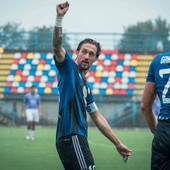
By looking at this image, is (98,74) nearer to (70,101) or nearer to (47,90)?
(47,90)

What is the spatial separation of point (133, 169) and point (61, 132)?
22.3 ft

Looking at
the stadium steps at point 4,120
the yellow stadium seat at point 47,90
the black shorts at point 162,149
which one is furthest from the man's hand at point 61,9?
the yellow stadium seat at point 47,90

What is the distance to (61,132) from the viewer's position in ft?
18.1

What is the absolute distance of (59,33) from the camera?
5582 mm

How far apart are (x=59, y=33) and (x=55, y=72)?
34095 millimetres

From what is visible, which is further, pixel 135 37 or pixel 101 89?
pixel 135 37

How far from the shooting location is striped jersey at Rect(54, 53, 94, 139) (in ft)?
18.0

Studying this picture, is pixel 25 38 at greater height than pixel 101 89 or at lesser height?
greater

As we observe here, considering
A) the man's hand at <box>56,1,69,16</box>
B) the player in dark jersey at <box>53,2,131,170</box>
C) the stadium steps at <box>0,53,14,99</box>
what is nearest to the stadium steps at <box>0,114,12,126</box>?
the stadium steps at <box>0,53,14,99</box>

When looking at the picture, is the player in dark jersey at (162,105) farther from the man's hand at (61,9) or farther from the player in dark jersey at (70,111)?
the man's hand at (61,9)

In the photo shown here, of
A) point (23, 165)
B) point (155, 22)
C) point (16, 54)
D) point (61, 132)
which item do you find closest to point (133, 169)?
point (23, 165)

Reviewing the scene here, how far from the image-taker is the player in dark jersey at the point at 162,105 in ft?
Result: 16.7

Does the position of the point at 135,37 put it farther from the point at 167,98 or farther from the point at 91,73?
the point at 167,98

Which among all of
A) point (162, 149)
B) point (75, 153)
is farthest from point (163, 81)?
point (75, 153)
